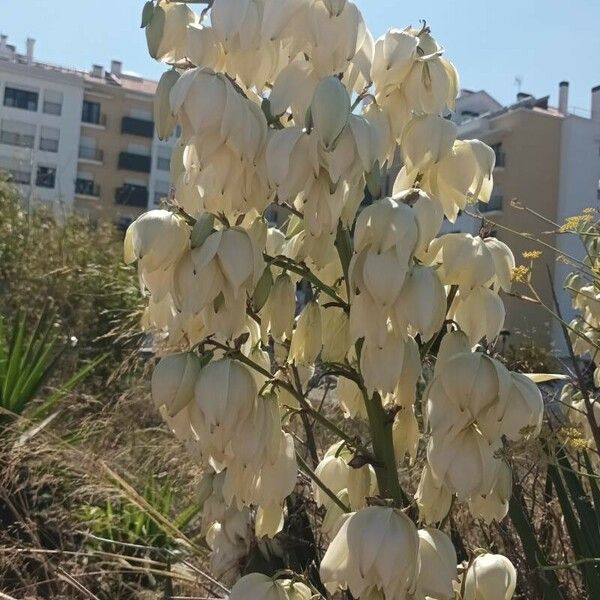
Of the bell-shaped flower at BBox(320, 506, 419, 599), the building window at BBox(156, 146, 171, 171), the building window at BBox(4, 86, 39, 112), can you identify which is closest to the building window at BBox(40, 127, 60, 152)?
the building window at BBox(4, 86, 39, 112)

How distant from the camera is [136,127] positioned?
3225 centimetres

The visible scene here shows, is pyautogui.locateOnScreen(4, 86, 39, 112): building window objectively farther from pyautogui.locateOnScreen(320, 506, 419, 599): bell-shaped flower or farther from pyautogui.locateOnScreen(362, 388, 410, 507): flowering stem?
pyautogui.locateOnScreen(320, 506, 419, 599): bell-shaped flower

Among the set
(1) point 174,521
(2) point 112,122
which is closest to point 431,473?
(1) point 174,521

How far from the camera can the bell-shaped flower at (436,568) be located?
869mm

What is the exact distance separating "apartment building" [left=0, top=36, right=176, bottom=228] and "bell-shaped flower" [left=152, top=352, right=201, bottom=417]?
29.5m

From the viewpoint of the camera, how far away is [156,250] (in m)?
0.89

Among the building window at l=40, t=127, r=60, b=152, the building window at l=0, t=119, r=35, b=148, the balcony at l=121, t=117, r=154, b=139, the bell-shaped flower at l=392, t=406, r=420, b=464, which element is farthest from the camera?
the balcony at l=121, t=117, r=154, b=139

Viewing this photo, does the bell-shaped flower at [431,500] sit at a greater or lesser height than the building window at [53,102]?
lesser

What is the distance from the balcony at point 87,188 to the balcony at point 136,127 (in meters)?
2.50

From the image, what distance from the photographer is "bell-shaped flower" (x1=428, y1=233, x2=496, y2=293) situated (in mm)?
955

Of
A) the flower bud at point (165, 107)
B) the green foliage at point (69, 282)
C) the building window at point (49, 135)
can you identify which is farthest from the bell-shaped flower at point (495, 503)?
the building window at point (49, 135)

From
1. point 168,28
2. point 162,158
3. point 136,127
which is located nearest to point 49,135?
point 136,127

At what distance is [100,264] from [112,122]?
27892 mm

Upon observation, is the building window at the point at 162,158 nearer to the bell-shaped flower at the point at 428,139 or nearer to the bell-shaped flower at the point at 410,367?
the bell-shaped flower at the point at 428,139
